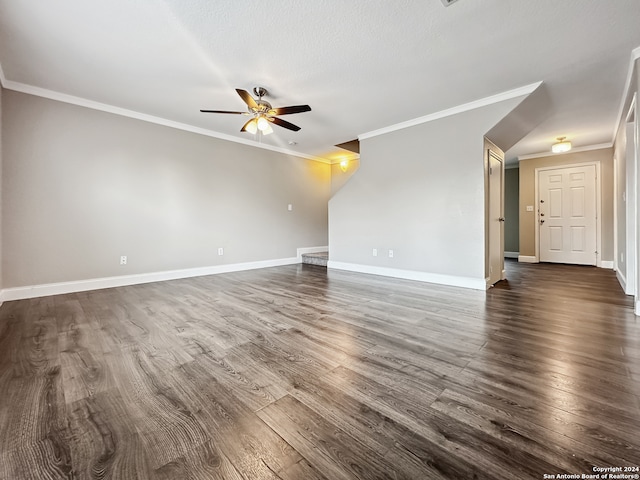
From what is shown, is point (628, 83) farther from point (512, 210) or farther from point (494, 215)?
point (512, 210)

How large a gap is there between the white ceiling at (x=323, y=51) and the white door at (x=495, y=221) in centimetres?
100

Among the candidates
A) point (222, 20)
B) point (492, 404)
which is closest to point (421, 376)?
point (492, 404)

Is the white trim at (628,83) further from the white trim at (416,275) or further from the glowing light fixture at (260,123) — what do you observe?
the glowing light fixture at (260,123)

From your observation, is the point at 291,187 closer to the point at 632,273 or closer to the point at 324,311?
the point at 324,311

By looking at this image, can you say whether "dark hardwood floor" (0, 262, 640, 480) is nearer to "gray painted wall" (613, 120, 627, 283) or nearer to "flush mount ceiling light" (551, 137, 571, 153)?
"gray painted wall" (613, 120, 627, 283)

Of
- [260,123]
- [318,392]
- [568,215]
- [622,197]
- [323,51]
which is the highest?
[323,51]

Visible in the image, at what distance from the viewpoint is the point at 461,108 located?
147 inches

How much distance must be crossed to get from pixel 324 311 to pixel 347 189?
3.10m

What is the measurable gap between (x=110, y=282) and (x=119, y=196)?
4.07ft

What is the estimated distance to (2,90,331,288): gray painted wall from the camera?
3271 millimetres

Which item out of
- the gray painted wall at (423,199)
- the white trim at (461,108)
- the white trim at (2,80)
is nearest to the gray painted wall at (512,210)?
the gray painted wall at (423,199)

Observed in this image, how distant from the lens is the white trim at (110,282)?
128 inches

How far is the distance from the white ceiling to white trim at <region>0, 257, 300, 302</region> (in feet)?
7.93

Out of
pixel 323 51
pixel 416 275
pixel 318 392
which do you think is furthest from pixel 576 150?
pixel 318 392
